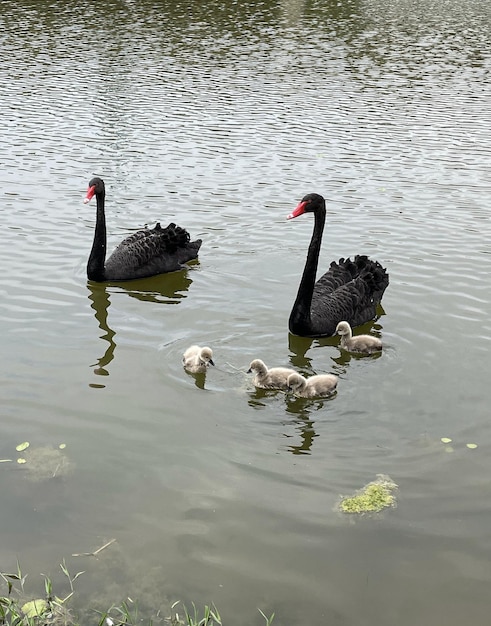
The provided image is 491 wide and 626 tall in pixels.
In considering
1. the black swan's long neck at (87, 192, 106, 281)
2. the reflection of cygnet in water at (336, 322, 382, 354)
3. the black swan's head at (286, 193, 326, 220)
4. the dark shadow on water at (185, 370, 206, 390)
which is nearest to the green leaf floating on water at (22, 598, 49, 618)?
the dark shadow on water at (185, 370, 206, 390)

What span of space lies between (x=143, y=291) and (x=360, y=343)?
7.77 feet

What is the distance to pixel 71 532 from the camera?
4301 mm

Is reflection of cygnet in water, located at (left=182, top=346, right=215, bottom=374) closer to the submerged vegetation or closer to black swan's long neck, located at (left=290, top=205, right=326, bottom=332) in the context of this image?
black swan's long neck, located at (left=290, top=205, right=326, bottom=332)

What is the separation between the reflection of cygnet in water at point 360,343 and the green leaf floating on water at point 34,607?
3297 mm

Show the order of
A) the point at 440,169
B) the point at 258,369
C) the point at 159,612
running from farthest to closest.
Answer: the point at 440,169
the point at 258,369
the point at 159,612

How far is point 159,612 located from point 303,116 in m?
11.9

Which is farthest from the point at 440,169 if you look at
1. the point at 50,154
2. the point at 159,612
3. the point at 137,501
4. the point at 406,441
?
the point at 159,612

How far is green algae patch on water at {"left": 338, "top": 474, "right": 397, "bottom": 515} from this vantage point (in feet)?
14.8

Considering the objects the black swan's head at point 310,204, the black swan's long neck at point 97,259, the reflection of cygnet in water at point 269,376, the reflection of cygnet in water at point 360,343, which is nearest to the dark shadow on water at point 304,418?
the reflection of cygnet in water at point 269,376

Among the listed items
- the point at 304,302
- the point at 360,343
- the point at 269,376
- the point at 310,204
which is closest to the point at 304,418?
the point at 269,376

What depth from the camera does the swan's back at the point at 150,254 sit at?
799 cm

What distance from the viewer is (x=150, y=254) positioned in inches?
318

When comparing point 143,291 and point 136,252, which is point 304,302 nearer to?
point 143,291

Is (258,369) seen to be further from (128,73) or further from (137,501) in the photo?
(128,73)
